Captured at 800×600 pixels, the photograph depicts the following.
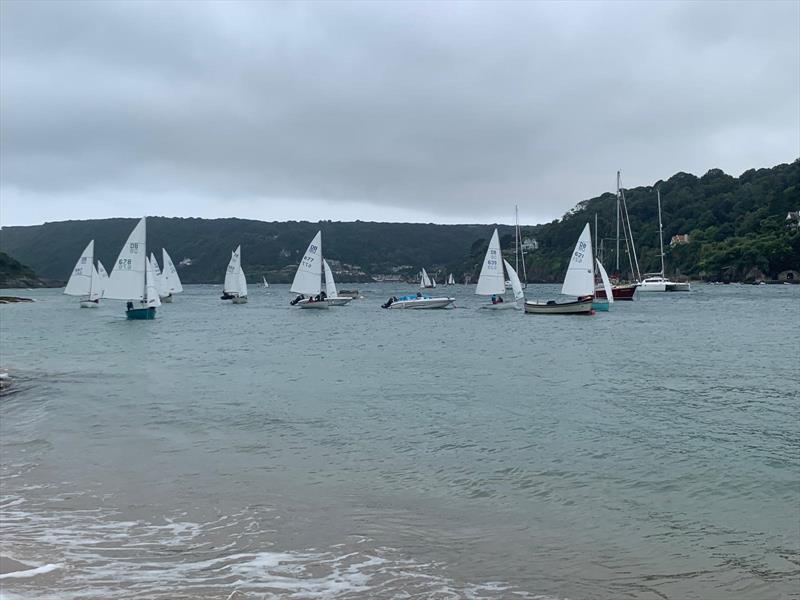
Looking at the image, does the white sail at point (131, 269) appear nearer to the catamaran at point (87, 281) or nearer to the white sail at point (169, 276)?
the catamaran at point (87, 281)

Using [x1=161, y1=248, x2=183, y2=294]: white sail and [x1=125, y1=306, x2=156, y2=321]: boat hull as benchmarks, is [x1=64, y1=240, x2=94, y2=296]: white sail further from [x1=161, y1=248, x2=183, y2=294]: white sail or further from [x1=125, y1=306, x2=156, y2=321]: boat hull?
[x1=125, y1=306, x2=156, y2=321]: boat hull

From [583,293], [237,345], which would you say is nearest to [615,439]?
[237,345]

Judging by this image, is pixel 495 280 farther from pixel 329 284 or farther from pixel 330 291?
pixel 330 291

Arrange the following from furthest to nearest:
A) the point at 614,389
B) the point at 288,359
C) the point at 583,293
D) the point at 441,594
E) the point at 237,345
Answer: the point at 583,293
the point at 237,345
the point at 288,359
the point at 614,389
the point at 441,594

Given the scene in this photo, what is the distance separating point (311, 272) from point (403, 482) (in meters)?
54.5

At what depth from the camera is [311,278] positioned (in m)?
64.7

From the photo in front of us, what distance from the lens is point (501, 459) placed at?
1204 cm

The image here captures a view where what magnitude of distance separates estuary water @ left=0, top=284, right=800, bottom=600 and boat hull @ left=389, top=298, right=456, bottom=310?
44.1 metres

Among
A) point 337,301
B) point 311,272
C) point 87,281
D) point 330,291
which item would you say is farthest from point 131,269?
point 87,281

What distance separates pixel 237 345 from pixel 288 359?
794 cm

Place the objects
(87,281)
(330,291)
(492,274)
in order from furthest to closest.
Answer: (87,281)
(330,291)
(492,274)

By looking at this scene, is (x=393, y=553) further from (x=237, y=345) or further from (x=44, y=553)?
(x=237, y=345)

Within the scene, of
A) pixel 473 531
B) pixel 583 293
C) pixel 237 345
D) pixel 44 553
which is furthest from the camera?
pixel 583 293

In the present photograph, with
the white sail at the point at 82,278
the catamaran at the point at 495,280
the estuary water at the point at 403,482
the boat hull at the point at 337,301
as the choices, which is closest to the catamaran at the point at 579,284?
the catamaran at the point at 495,280
